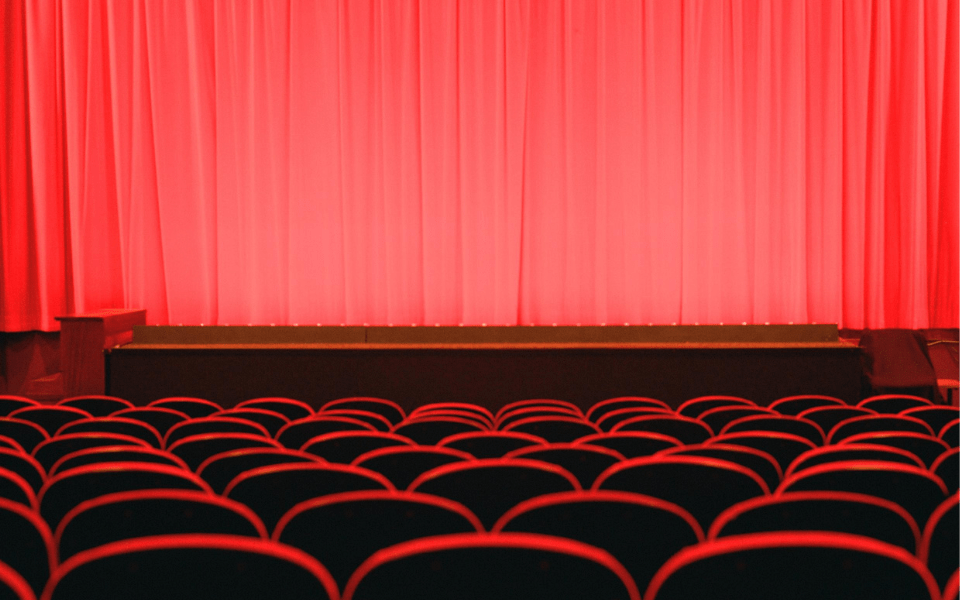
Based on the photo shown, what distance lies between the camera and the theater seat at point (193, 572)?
141 centimetres

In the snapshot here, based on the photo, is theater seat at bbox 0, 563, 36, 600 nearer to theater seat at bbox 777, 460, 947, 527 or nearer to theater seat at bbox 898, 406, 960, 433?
theater seat at bbox 777, 460, 947, 527

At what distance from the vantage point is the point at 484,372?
6.08m

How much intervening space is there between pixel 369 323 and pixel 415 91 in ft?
9.33

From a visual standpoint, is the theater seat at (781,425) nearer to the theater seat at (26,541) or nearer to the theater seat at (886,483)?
the theater seat at (886,483)

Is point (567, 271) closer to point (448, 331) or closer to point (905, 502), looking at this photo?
point (448, 331)

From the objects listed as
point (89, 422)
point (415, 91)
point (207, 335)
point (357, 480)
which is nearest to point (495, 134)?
point (415, 91)

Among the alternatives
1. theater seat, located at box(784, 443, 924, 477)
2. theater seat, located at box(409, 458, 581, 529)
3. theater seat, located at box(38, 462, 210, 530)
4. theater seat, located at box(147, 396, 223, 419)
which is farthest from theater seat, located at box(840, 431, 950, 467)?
theater seat, located at box(147, 396, 223, 419)

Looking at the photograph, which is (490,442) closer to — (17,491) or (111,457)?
(111,457)

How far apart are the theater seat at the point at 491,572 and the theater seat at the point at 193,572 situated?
0.41 feet

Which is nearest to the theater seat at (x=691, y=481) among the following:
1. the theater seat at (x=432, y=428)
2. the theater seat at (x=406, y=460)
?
the theater seat at (x=406, y=460)

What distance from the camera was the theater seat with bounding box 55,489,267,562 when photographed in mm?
1822

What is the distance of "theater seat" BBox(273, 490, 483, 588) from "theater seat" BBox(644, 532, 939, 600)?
588mm

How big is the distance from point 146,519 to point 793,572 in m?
1.54

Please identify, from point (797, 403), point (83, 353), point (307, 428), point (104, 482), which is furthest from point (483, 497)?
point (83, 353)
